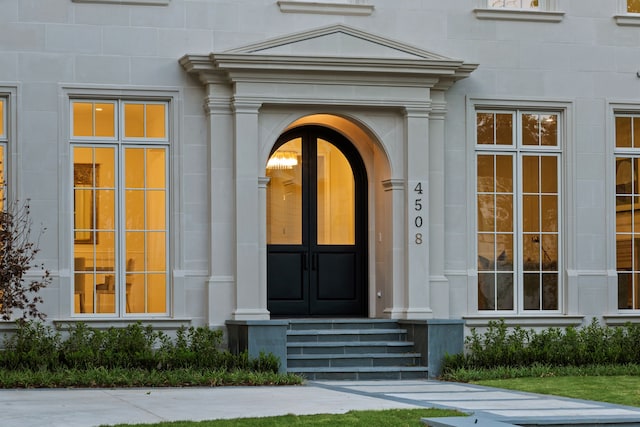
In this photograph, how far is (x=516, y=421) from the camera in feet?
33.7

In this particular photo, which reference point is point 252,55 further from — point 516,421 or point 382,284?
point 516,421

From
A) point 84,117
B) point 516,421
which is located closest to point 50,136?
point 84,117

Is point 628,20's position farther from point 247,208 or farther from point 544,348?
point 247,208

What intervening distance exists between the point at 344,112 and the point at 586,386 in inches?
216

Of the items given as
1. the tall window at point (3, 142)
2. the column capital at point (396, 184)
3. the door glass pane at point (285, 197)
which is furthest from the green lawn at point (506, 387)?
the tall window at point (3, 142)

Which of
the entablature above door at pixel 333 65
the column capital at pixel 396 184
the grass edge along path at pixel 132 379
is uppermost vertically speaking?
the entablature above door at pixel 333 65

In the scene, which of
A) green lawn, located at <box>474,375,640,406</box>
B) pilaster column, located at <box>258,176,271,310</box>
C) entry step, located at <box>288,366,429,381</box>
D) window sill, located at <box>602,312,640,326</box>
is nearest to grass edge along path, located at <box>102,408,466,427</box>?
green lawn, located at <box>474,375,640,406</box>

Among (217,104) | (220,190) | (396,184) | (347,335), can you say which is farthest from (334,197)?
(217,104)

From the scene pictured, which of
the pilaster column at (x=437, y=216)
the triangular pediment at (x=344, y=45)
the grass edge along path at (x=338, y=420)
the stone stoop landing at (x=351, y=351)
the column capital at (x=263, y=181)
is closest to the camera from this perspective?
the grass edge along path at (x=338, y=420)

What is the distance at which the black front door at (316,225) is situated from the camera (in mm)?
17922

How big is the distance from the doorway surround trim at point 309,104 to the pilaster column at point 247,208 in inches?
0.6

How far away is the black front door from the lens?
58.8 feet

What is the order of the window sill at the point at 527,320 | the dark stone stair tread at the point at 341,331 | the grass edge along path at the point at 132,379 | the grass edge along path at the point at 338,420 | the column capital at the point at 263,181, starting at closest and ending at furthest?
the grass edge along path at the point at 338,420, the grass edge along path at the point at 132,379, the dark stone stair tread at the point at 341,331, the column capital at the point at 263,181, the window sill at the point at 527,320

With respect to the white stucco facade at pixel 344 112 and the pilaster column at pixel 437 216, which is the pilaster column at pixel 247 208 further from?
the pilaster column at pixel 437 216
